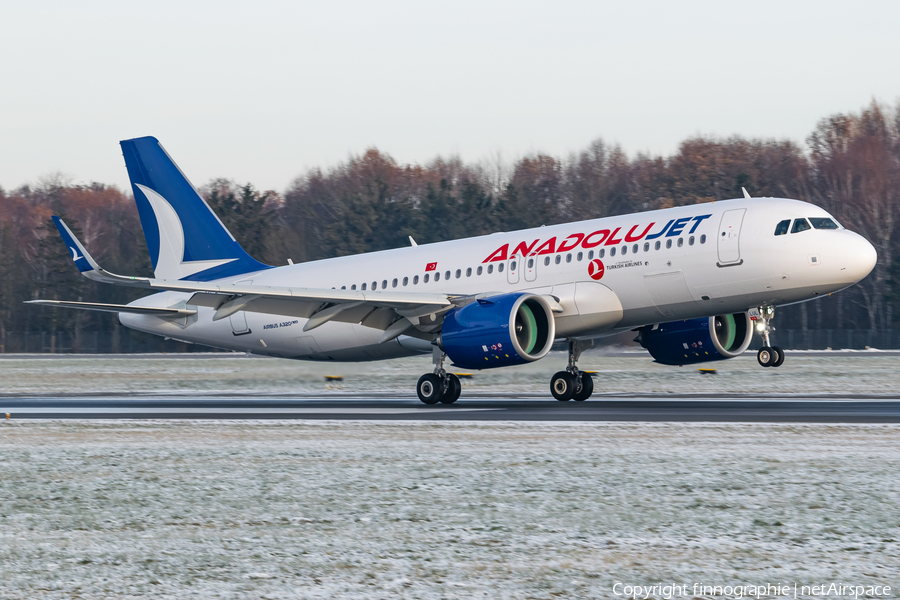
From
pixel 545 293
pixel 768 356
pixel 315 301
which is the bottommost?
pixel 768 356

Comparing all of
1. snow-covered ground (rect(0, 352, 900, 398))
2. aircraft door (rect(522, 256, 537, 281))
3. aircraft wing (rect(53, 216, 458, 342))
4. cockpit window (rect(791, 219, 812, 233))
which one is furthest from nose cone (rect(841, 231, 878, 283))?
aircraft wing (rect(53, 216, 458, 342))

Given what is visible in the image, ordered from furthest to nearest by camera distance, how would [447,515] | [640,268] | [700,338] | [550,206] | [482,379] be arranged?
[550,206] < [482,379] < [700,338] < [640,268] < [447,515]

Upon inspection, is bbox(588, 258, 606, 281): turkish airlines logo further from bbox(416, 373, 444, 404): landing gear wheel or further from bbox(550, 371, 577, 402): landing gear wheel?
bbox(416, 373, 444, 404): landing gear wheel

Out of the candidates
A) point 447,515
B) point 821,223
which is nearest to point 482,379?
point 821,223

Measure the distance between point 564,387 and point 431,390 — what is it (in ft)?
10.9

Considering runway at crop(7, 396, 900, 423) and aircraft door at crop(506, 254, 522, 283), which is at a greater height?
aircraft door at crop(506, 254, 522, 283)

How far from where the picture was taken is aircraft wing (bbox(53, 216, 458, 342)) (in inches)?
939

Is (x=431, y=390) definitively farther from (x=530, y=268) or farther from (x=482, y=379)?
(x=482, y=379)


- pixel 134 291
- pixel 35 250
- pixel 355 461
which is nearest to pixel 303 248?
pixel 134 291

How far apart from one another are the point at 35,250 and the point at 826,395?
91.3 m

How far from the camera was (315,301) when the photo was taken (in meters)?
25.0

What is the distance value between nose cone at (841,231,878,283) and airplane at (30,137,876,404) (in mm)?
31

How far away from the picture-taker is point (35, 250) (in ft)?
334

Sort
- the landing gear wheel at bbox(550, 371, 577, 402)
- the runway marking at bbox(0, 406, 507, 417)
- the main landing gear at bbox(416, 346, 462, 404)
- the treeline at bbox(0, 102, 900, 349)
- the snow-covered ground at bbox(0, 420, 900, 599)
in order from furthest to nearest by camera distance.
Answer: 1. the treeline at bbox(0, 102, 900, 349)
2. the landing gear wheel at bbox(550, 371, 577, 402)
3. the main landing gear at bbox(416, 346, 462, 404)
4. the runway marking at bbox(0, 406, 507, 417)
5. the snow-covered ground at bbox(0, 420, 900, 599)
